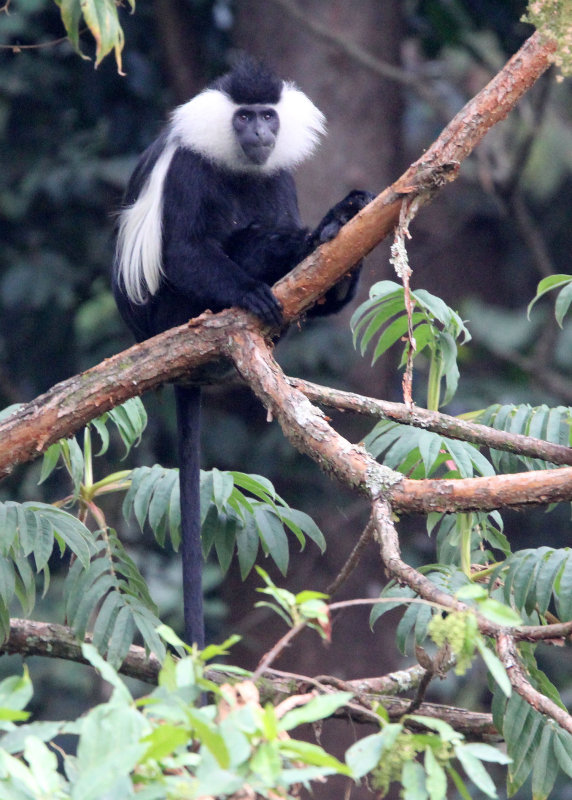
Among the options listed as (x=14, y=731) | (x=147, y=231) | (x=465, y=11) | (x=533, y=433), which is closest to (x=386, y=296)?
(x=533, y=433)

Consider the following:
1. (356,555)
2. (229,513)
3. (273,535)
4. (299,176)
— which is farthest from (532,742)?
(299,176)

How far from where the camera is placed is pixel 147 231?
2.90 metres

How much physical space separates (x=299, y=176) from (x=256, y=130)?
1.62 m

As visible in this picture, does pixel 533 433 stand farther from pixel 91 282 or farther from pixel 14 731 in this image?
pixel 91 282

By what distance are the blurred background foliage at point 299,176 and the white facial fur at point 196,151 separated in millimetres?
1262

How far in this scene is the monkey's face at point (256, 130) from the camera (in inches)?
117

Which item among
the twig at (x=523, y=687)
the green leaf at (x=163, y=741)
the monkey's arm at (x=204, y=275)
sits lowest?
the twig at (x=523, y=687)

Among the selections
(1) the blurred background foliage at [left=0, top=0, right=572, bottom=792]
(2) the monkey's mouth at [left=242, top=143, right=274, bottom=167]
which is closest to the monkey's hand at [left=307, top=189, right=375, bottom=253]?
(2) the monkey's mouth at [left=242, top=143, right=274, bottom=167]

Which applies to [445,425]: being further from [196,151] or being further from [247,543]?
[196,151]

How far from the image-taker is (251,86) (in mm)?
3084

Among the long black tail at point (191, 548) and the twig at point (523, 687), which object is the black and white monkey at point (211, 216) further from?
the twig at point (523, 687)

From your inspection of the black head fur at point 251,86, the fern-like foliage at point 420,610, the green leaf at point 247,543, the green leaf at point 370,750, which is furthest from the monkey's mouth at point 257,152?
the green leaf at point 370,750

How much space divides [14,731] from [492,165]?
451 cm

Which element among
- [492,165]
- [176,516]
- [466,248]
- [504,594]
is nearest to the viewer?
[504,594]
